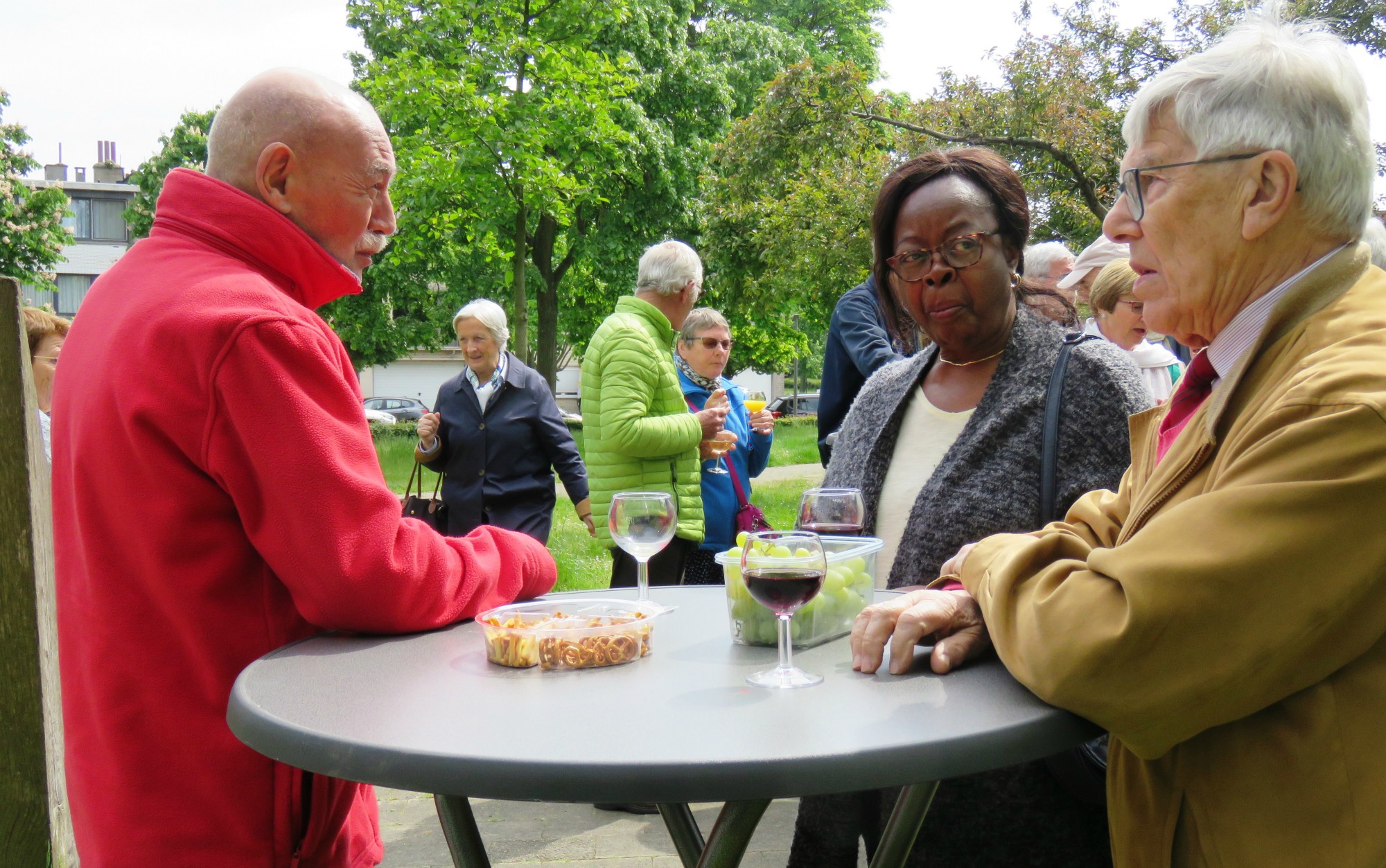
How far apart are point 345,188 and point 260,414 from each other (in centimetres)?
58

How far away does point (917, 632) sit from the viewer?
5.43ft

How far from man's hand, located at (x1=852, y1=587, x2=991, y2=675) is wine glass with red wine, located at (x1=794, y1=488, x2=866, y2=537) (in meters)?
0.31

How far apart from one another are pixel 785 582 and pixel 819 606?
0.37m

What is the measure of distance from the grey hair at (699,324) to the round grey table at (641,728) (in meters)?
3.64

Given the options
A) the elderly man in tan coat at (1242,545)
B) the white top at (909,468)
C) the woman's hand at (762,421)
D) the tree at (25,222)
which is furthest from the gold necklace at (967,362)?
the tree at (25,222)

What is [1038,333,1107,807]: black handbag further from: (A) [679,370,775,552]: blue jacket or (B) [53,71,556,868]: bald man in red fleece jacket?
(A) [679,370,775,552]: blue jacket

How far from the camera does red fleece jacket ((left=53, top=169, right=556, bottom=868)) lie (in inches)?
63.6

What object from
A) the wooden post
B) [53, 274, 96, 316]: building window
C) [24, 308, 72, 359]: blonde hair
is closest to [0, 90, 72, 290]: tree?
[24, 308, 72, 359]: blonde hair

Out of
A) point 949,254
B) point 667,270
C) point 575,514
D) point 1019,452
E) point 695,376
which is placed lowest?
point 575,514

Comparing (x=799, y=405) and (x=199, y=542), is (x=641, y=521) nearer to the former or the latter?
(x=199, y=542)

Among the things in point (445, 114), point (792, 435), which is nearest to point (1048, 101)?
point (445, 114)

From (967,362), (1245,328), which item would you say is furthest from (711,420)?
(1245,328)

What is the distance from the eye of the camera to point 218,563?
1.68 meters

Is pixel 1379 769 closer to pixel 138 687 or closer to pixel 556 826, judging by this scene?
Answer: pixel 138 687
